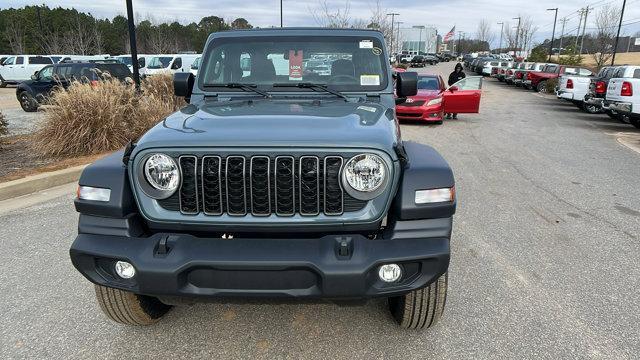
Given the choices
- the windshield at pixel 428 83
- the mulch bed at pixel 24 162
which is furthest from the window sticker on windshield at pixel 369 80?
the windshield at pixel 428 83

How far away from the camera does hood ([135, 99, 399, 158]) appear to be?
2.34 metres

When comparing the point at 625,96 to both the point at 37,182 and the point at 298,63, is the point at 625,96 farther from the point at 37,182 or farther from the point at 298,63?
the point at 37,182

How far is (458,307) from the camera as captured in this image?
3268 mm

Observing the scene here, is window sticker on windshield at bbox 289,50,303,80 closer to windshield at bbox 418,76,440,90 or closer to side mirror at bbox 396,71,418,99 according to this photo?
side mirror at bbox 396,71,418,99

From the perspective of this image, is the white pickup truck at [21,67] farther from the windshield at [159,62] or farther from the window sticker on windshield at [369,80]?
the window sticker on windshield at [369,80]

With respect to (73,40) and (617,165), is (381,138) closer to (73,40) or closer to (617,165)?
(617,165)

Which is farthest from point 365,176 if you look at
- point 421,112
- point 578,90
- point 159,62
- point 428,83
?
point 159,62

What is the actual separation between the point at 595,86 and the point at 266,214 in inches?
613

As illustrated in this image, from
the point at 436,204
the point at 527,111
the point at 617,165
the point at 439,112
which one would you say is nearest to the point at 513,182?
the point at 617,165

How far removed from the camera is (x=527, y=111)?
55.8ft

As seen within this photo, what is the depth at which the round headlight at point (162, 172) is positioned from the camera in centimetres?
237

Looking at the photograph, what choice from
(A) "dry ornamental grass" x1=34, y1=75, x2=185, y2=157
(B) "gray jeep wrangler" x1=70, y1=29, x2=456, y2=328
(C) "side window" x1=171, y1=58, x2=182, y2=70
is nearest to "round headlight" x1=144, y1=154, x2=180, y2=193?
(B) "gray jeep wrangler" x1=70, y1=29, x2=456, y2=328

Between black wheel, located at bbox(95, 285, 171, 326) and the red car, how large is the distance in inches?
400

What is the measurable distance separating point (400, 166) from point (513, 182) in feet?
16.5
